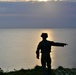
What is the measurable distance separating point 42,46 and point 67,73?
5713 mm

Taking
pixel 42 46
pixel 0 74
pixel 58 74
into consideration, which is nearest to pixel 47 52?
pixel 42 46

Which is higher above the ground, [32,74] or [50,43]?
[50,43]

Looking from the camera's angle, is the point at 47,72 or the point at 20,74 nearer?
the point at 47,72

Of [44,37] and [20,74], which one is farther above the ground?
[44,37]

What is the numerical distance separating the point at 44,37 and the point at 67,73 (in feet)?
19.2

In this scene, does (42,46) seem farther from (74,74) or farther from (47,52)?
(74,74)

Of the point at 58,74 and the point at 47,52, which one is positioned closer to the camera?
the point at 47,52

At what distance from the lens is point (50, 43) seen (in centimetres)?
A: 1655

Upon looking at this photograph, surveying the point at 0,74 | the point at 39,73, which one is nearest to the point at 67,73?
the point at 39,73

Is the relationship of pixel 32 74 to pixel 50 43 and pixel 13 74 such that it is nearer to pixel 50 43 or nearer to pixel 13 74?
pixel 13 74

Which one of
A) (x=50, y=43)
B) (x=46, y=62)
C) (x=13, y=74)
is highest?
(x=50, y=43)

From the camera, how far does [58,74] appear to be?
68.3ft

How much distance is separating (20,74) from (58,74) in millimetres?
2692

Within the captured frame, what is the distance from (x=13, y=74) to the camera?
21562 mm
